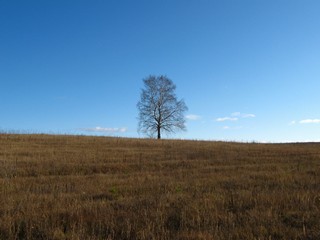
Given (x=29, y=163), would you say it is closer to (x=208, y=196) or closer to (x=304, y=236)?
(x=208, y=196)

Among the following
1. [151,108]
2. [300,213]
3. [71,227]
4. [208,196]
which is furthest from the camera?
[151,108]

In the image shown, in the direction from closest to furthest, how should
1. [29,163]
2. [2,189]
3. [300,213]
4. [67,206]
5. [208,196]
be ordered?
[300,213]
[67,206]
[208,196]
[2,189]
[29,163]

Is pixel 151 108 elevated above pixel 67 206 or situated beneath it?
elevated above

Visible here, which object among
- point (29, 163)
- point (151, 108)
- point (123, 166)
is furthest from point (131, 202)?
point (151, 108)

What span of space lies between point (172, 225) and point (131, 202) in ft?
6.98

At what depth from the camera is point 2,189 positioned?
11.0m

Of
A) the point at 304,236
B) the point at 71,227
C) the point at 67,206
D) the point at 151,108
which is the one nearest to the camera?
the point at 304,236

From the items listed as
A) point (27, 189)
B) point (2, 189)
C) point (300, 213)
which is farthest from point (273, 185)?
point (2, 189)

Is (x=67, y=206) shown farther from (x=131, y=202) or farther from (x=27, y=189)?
(x=27, y=189)

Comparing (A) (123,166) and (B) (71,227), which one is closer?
(B) (71,227)

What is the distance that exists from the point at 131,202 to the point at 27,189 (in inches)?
158

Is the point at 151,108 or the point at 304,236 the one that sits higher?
the point at 151,108

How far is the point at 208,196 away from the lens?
9.32m

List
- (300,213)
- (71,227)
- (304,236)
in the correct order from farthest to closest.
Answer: (300,213) → (71,227) → (304,236)
